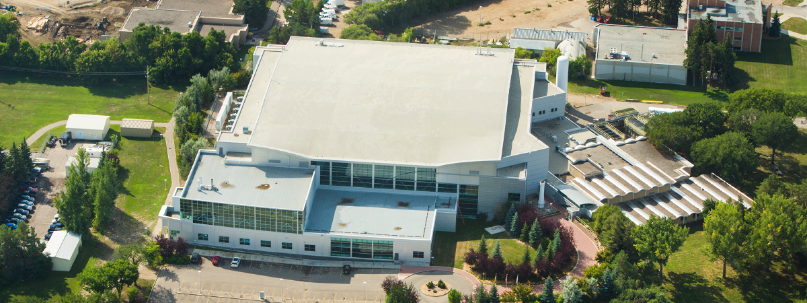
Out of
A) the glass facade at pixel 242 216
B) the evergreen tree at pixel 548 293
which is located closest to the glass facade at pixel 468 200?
the evergreen tree at pixel 548 293

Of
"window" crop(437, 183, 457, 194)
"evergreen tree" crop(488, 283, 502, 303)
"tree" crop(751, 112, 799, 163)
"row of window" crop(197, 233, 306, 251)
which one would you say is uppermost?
"tree" crop(751, 112, 799, 163)

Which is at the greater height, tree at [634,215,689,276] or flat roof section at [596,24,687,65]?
flat roof section at [596,24,687,65]

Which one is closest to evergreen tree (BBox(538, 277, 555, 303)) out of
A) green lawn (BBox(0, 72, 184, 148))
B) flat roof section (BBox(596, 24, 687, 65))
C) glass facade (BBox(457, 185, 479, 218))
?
glass facade (BBox(457, 185, 479, 218))

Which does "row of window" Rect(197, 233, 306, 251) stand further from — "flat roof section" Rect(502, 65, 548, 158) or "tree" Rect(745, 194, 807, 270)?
"tree" Rect(745, 194, 807, 270)

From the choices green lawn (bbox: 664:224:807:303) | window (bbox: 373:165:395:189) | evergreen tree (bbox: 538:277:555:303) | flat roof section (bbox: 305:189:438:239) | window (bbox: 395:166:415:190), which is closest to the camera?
evergreen tree (bbox: 538:277:555:303)

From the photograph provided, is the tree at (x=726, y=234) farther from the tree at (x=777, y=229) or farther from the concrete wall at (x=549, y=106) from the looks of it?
the concrete wall at (x=549, y=106)

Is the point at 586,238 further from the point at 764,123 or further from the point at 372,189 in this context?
the point at 764,123

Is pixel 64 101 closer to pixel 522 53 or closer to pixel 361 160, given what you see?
pixel 361 160
